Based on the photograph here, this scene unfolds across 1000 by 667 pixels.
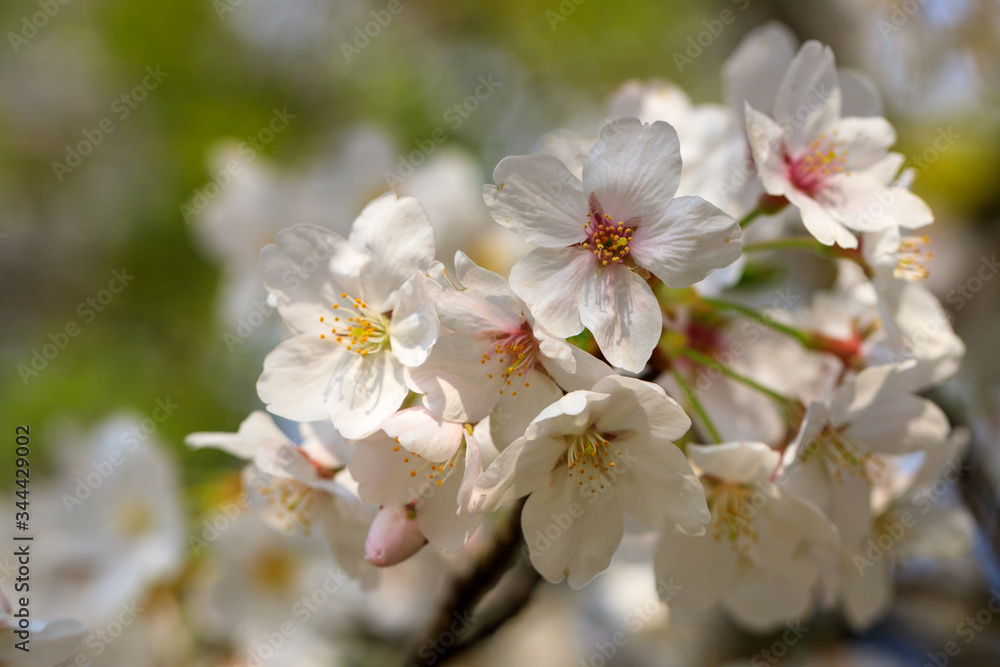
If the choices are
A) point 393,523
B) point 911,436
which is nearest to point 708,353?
point 911,436

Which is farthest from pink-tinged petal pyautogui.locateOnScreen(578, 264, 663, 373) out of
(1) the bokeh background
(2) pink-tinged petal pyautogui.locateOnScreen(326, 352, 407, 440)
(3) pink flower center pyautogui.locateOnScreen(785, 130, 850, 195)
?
(1) the bokeh background

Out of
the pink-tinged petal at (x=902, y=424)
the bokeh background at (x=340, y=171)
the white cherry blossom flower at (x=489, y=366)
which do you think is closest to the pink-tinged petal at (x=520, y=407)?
the white cherry blossom flower at (x=489, y=366)

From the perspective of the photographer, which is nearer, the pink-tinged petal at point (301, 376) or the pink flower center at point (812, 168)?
the pink-tinged petal at point (301, 376)

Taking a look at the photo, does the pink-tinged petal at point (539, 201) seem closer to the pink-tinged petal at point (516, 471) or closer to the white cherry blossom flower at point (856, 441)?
the pink-tinged petal at point (516, 471)

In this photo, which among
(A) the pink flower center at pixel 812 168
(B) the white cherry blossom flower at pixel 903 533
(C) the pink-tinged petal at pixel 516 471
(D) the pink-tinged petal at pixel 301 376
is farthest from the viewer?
(B) the white cherry blossom flower at pixel 903 533

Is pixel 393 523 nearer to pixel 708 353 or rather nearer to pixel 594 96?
pixel 708 353

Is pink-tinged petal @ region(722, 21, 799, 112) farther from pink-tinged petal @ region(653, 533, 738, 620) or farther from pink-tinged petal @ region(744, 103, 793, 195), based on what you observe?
pink-tinged petal @ region(653, 533, 738, 620)
